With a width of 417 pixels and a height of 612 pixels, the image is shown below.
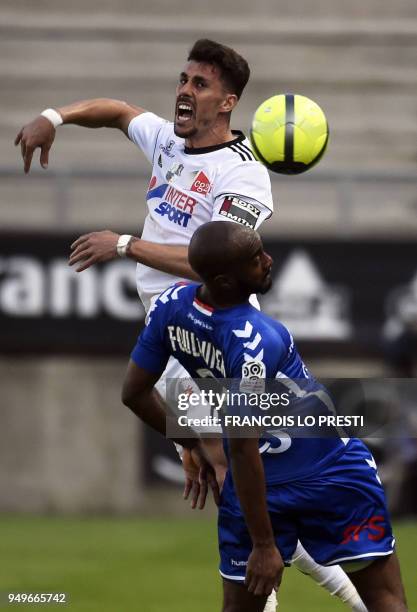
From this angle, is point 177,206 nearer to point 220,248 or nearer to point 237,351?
point 220,248

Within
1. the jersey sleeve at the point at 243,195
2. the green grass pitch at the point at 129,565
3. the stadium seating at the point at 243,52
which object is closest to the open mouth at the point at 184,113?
the jersey sleeve at the point at 243,195

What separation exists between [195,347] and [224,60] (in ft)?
5.53

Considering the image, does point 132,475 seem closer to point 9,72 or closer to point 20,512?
point 20,512

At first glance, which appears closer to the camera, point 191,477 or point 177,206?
point 191,477

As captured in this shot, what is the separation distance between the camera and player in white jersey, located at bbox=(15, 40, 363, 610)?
5.50 meters

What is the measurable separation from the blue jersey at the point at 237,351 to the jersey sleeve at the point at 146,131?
4.99ft

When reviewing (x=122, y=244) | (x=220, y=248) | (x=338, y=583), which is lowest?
(x=338, y=583)

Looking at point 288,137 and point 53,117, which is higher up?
point 53,117

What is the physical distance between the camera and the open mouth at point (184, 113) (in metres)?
5.66

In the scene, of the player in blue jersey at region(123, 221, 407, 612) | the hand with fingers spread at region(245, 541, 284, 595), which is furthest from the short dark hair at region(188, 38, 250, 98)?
the hand with fingers spread at region(245, 541, 284, 595)

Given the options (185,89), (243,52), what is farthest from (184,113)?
(243,52)

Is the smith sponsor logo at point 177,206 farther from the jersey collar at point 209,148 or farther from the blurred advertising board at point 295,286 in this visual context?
the blurred advertising board at point 295,286

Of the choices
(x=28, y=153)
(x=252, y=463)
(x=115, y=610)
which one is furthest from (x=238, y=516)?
(x=115, y=610)

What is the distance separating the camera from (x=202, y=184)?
5.70 meters
